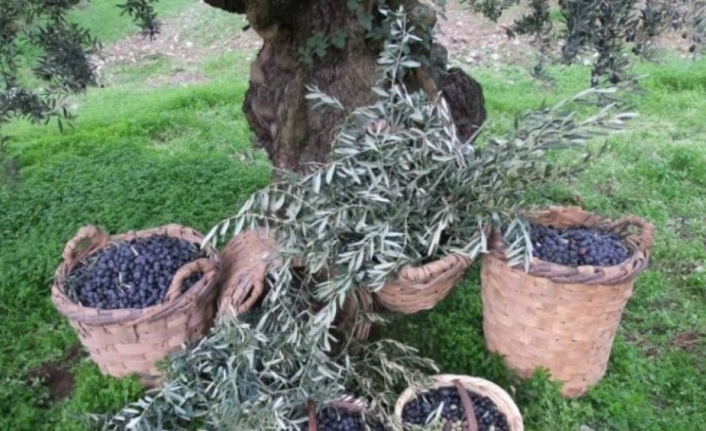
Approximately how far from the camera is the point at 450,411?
279cm

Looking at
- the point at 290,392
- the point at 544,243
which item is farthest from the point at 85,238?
the point at 544,243

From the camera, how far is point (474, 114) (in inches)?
155

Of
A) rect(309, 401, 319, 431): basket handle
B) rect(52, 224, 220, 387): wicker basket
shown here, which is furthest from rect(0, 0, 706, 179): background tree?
rect(309, 401, 319, 431): basket handle

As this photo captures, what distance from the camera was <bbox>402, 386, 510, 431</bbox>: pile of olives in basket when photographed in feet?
8.91

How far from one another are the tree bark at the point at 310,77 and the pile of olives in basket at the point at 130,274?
0.69 meters

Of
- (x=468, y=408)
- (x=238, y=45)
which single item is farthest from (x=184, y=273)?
(x=238, y=45)

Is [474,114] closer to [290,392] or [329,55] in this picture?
[329,55]

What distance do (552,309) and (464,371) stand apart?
0.59m

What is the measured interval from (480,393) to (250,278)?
3.35 ft

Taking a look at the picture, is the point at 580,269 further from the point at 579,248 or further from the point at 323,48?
the point at 323,48

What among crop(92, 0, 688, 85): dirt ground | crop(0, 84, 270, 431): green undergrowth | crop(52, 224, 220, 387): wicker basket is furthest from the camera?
crop(92, 0, 688, 85): dirt ground

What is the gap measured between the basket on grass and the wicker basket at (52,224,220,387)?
3.8 inches

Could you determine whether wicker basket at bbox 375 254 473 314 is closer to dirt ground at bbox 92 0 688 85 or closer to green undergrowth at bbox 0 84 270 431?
green undergrowth at bbox 0 84 270 431

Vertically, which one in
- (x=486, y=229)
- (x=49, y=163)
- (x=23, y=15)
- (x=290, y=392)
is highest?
(x=23, y=15)
